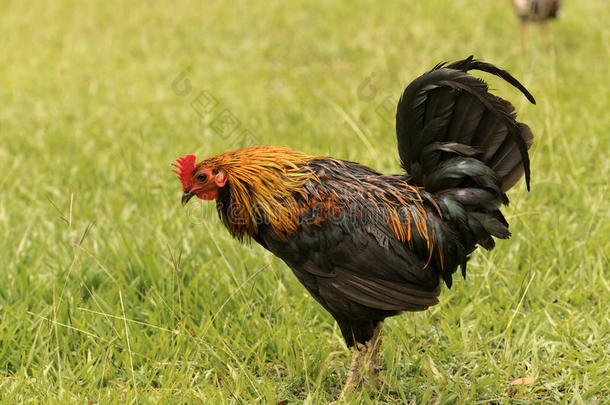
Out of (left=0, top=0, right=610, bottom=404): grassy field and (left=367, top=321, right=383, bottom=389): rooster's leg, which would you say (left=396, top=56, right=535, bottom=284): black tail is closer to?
(left=367, top=321, right=383, bottom=389): rooster's leg

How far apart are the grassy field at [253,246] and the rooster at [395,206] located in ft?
1.84

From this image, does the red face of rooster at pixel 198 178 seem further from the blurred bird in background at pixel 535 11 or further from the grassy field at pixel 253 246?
the blurred bird in background at pixel 535 11

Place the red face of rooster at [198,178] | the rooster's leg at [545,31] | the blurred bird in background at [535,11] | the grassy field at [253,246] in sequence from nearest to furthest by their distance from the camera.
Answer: the red face of rooster at [198,178] → the grassy field at [253,246] → the blurred bird in background at [535,11] → the rooster's leg at [545,31]

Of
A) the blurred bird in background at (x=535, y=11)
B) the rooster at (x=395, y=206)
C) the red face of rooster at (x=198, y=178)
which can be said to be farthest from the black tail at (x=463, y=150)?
the blurred bird in background at (x=535, y=11)

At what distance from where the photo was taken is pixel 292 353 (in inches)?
Result: 128

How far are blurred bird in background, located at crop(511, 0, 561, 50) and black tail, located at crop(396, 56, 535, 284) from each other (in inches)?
209

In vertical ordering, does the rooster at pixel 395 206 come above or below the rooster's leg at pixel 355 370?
above

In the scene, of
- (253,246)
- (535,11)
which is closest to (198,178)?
(253,246)

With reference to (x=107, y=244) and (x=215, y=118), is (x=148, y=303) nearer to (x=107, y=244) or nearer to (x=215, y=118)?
(x=107, y=244)

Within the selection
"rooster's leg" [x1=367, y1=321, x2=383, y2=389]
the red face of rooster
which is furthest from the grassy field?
the red face of rooster

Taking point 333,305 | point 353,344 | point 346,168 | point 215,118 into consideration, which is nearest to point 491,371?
point 353,344

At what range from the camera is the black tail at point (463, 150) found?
8.99 feet

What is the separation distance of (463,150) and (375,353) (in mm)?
1188

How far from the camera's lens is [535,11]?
7.37m
